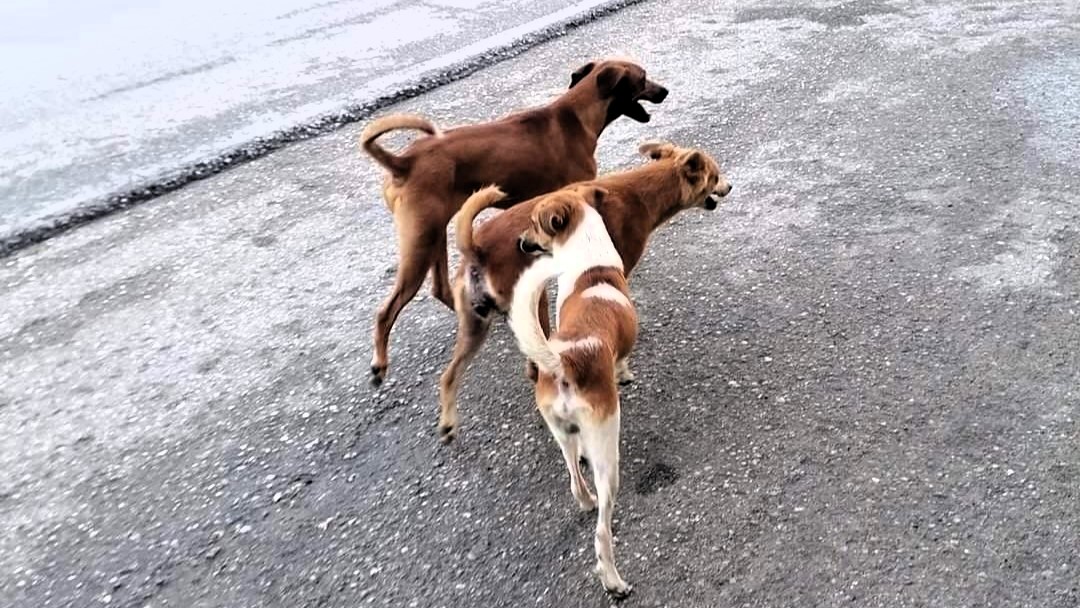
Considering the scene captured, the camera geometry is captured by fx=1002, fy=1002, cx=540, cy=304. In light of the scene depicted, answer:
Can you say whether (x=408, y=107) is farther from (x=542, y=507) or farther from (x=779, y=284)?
(x=542, y=507)

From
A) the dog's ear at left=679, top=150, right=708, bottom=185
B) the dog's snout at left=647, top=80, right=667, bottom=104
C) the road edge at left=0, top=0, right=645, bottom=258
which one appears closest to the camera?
the dog's ear at left=679, top=150, right=708, bottom=185

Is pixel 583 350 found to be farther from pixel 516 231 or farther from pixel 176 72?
pixel 176 72

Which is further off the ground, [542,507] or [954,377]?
[542,507]

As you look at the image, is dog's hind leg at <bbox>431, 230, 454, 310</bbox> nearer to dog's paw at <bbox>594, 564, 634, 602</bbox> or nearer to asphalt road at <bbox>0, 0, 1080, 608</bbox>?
asphalt road at <bbox>0, 0, 1080, 608</bbox>

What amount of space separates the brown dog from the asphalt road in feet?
1.07

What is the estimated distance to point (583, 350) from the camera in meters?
2.53

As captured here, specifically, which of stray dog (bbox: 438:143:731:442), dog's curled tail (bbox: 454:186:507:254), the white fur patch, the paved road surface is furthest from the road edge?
the white fur patch

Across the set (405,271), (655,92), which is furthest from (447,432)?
(655,92)

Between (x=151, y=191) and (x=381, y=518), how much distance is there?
2.81 m

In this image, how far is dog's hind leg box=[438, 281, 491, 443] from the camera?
312 cm

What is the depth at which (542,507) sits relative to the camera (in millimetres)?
2896

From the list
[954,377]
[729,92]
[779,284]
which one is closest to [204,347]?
[779,284]

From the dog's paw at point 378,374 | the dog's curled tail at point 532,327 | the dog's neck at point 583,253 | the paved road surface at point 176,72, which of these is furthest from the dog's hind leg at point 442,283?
the paved road surface at point 176,72

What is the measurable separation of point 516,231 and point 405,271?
50 cm
